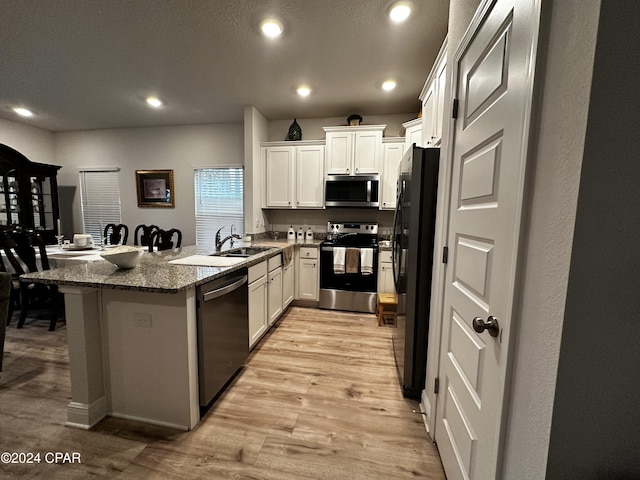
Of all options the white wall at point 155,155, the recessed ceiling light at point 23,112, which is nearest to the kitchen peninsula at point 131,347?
the white wall at point 155,155

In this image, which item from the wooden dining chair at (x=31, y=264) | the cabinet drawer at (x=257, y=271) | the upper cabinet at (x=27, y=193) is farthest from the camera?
the upper cabinet at (x=27, y=193)

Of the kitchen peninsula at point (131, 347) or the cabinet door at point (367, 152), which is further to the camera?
the cabinet door at point (367, 152)

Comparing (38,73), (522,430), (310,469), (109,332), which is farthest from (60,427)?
(38,73)

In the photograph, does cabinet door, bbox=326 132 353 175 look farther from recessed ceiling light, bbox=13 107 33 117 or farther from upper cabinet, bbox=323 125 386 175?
recessed ceiling light, bbox=13 107 33 117

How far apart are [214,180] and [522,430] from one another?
15.5 feet

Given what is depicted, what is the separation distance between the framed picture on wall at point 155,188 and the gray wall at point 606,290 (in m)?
5.21

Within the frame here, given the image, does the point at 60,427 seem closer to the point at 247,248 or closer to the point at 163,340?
the point at 163,340

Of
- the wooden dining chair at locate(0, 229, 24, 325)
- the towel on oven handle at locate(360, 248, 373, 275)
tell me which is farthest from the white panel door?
the wooden dining chair at locate(0, 229, 24, 325)

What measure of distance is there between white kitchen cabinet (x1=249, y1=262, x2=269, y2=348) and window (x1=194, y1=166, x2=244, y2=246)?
83.9 inches

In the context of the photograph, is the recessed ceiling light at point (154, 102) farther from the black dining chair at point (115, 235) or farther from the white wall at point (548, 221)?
the white wall at point (548, 221)

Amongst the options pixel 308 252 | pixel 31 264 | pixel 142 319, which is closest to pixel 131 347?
pixel 142 319

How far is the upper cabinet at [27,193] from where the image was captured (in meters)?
3.93

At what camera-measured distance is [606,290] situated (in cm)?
55

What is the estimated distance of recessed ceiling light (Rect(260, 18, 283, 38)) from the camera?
79.2 inches
